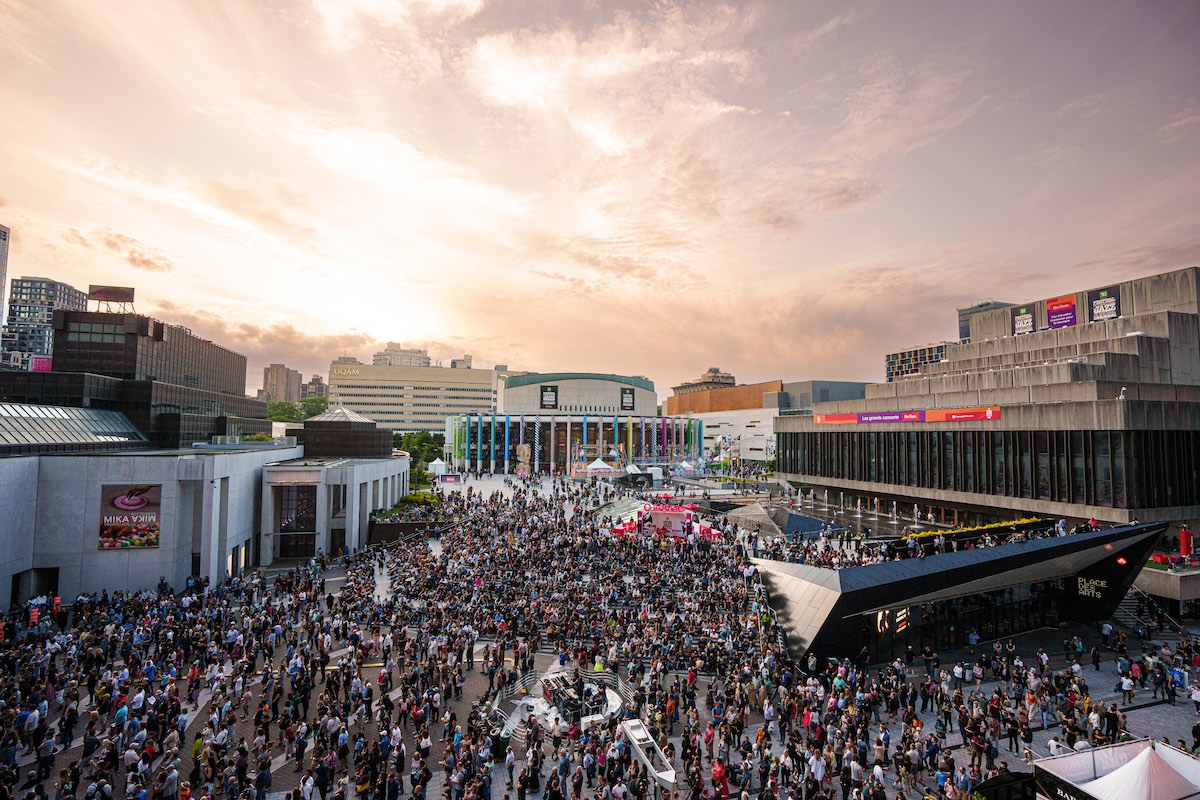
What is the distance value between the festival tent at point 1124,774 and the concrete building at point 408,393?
553ft

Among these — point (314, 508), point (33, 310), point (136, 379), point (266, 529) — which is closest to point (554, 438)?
point (136, 379)

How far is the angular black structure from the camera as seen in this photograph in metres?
21.1

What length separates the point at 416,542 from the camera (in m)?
38.5

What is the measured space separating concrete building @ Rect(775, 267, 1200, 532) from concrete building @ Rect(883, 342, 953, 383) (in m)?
104

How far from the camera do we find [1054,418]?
125 feet

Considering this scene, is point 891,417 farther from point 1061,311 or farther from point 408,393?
point 408,393

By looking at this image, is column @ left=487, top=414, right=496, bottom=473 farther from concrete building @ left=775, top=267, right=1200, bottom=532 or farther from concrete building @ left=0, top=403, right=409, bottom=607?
concrete building @ left=775, top=267, right=1200, bottom=532

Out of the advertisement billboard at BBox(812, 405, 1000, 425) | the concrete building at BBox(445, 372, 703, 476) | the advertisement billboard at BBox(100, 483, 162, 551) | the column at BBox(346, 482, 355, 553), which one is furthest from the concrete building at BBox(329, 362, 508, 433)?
the advertisement billboard at BBox(100, 483, 162, 551)

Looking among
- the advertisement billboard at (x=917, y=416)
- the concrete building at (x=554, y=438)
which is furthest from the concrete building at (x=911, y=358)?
the advertisement billboard at (x=917, y=416)

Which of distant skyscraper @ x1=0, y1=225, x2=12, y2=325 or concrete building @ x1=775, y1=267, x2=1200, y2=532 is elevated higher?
distant skyscraper @ x1=0, y1=225, x2=12, y2=325

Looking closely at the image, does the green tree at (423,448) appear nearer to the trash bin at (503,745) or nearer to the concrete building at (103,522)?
the concrete building at (103,522)

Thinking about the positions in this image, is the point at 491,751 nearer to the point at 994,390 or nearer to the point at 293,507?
the point at 293,507

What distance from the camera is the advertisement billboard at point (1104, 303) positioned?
143ft

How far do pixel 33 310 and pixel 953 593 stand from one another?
21653 centimetres
